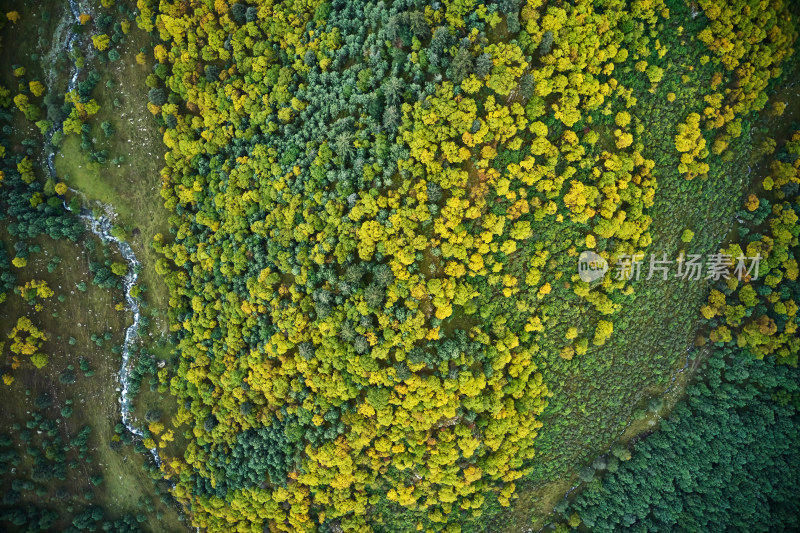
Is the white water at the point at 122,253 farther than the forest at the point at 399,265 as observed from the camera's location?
Yes

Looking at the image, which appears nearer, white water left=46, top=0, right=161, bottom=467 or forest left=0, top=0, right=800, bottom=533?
forest left=0, top=0, right=800, bottom=533

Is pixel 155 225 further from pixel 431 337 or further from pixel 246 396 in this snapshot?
pixel 431 337

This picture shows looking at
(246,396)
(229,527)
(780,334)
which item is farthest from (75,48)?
(780,334)

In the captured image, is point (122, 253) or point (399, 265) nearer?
point (399, 265)

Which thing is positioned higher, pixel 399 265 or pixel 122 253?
pixel 399 265
